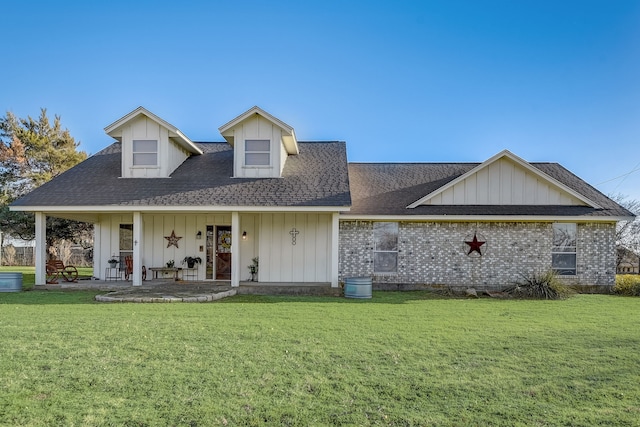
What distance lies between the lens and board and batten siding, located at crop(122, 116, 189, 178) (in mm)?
14383

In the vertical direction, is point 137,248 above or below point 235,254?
above

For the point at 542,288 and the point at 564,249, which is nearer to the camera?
the point at 542,288

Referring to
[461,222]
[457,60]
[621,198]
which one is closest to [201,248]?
[461,222]

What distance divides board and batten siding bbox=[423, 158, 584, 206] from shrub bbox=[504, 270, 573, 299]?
9.41 feet

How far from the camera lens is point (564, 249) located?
1425 centimetres

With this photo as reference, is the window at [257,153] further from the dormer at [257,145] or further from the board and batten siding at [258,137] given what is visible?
the board and batten siding at [258,137]

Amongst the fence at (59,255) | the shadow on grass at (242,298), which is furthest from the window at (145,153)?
the fence at (59,255)

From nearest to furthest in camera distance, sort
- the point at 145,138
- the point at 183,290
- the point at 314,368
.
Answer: the point at 314,368
the point at 183,290
the point at 145,138

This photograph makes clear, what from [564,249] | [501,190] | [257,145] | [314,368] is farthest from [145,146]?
[564,249]

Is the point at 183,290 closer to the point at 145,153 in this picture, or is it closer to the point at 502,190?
the point at 145,153

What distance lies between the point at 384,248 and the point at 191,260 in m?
7.35

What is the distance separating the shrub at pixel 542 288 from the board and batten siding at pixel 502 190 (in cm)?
287

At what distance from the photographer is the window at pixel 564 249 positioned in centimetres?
1423

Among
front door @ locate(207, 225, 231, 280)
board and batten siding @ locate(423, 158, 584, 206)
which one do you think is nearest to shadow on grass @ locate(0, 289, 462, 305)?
front door @ locate(207, 225, 231, 280)
